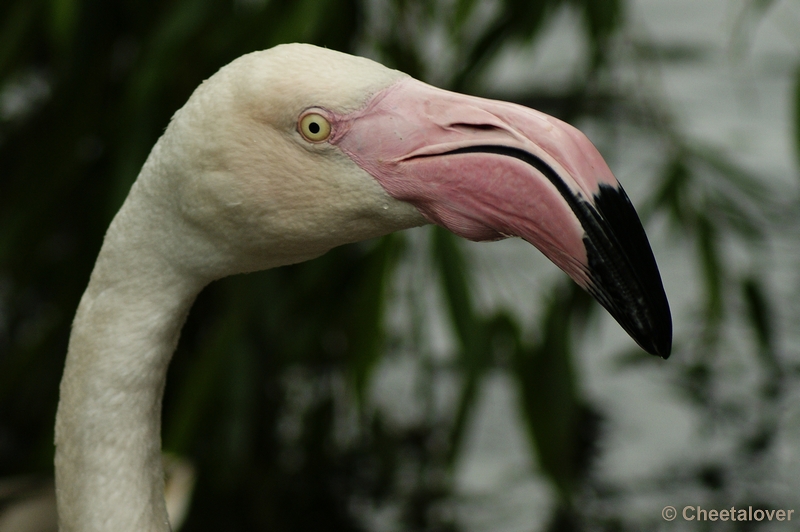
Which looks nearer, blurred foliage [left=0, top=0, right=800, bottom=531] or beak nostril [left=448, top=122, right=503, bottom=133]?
beak nostril [left=448, top=122, right=503, bottom=133]

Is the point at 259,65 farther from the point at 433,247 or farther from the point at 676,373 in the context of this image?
the point at 676,373

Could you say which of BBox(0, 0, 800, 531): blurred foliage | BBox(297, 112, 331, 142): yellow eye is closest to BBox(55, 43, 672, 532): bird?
BBox(297, 112, 331, 142): yellow eye

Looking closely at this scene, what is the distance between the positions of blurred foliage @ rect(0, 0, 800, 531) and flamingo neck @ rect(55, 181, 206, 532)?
2.41 feet

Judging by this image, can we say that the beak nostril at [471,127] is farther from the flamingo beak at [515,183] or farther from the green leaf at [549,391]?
the green leaf at [549,391]

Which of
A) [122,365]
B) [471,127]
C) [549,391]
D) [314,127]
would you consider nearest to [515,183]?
[471,127]

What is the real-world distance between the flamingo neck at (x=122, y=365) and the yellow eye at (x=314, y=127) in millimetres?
231

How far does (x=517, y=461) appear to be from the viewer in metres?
3.33

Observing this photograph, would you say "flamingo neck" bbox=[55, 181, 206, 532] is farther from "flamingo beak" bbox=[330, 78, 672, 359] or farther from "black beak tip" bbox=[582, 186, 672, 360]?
"black beak tip" bbox=[582, 186, 672, 360]

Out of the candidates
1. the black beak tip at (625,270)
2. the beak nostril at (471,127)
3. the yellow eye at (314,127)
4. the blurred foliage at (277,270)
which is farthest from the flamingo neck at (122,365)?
the blurred foliage at (277,270)

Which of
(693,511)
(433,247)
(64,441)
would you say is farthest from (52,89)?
(693,511)

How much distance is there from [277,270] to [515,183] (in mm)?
1313

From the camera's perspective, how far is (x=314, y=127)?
107 cm

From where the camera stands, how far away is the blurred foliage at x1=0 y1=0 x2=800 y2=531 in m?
2.07

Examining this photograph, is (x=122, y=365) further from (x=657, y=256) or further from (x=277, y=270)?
(x=657, y=256)
